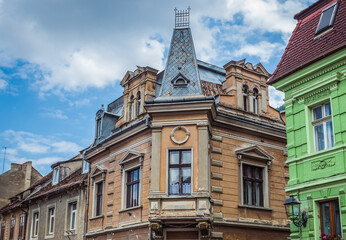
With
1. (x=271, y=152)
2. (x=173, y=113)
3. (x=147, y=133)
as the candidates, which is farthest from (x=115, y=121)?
(x=271, y=152)

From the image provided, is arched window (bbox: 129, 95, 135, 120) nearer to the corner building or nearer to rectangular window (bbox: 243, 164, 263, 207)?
the corner building

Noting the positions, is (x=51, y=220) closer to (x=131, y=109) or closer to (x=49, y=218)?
(x=49, y=218)

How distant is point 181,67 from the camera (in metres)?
21.0

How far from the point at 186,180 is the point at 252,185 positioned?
11.9 feet

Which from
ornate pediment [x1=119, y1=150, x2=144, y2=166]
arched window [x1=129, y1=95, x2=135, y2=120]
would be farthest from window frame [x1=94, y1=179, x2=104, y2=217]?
arched window [x1=129, y1=95, x2=135, y2=120]

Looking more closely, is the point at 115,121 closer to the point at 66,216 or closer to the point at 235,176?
the point at 66,216

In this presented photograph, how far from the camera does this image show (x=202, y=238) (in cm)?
1803

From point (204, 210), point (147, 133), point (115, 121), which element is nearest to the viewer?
point (204, 210)

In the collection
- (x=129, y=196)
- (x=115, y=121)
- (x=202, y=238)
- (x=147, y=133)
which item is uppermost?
(x=115, y=121)

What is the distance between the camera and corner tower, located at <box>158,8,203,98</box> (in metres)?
20.2

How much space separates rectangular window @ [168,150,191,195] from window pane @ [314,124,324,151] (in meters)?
5.76

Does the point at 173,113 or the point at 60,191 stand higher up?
the point at 173,113

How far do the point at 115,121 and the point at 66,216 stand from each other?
250 inches

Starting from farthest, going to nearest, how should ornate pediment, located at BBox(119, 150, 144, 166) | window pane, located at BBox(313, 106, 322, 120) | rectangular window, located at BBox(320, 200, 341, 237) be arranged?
ornate pediment, located at BBox(119, 150, 144, 166)
window pane, located at BBox(313, 106, 322, 120)
rectangular window, located at BBox(320, 200, 341, 237)
